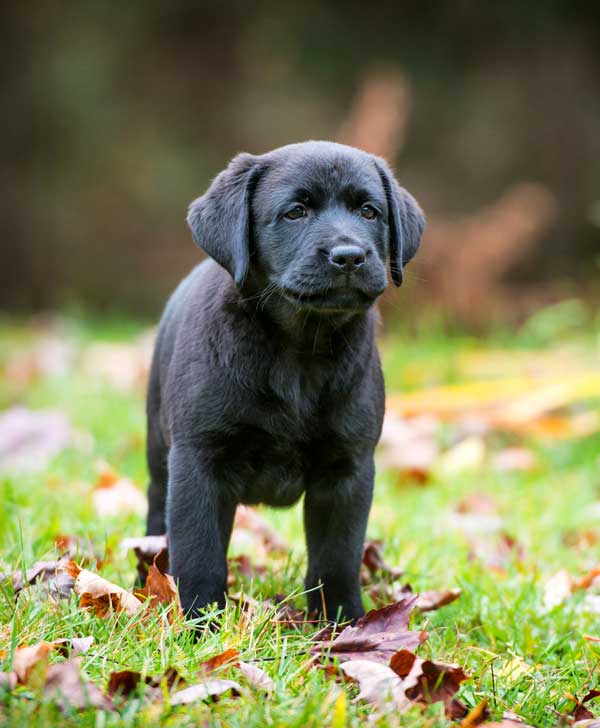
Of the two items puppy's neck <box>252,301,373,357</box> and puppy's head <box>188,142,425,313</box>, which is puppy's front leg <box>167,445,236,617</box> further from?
puppy's head <box>188,142,425,313</box>

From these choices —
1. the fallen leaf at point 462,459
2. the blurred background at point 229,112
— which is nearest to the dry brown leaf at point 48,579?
the fallen leaf at point 462,459

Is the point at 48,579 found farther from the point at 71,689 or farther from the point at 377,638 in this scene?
the point at 377,638

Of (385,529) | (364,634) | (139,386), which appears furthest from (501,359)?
(364,634)

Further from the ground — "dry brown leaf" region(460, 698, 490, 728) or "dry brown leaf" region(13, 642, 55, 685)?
"dry brown leaf" region(13, 642, 55, 685)

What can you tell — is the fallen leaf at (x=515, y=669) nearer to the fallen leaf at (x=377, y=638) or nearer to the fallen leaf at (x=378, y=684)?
the fallen leaf at (x=377, y=638)

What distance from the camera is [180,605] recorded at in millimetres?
2564

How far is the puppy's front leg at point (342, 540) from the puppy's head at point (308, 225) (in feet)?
1.64

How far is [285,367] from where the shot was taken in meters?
2.74

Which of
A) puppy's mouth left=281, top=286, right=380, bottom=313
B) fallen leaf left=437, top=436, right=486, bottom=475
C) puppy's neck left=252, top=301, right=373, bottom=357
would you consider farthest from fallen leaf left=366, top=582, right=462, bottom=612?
fallen leaf left=437, top=436, right=486, bottom=475

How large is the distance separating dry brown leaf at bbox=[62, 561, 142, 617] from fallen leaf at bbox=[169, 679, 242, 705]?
39 centimetres

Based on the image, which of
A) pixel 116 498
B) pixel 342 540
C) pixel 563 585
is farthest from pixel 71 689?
pixel 116 498

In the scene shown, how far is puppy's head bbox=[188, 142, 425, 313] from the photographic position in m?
2.67

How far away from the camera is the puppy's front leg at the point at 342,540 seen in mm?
2805

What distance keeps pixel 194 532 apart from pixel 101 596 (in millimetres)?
315
